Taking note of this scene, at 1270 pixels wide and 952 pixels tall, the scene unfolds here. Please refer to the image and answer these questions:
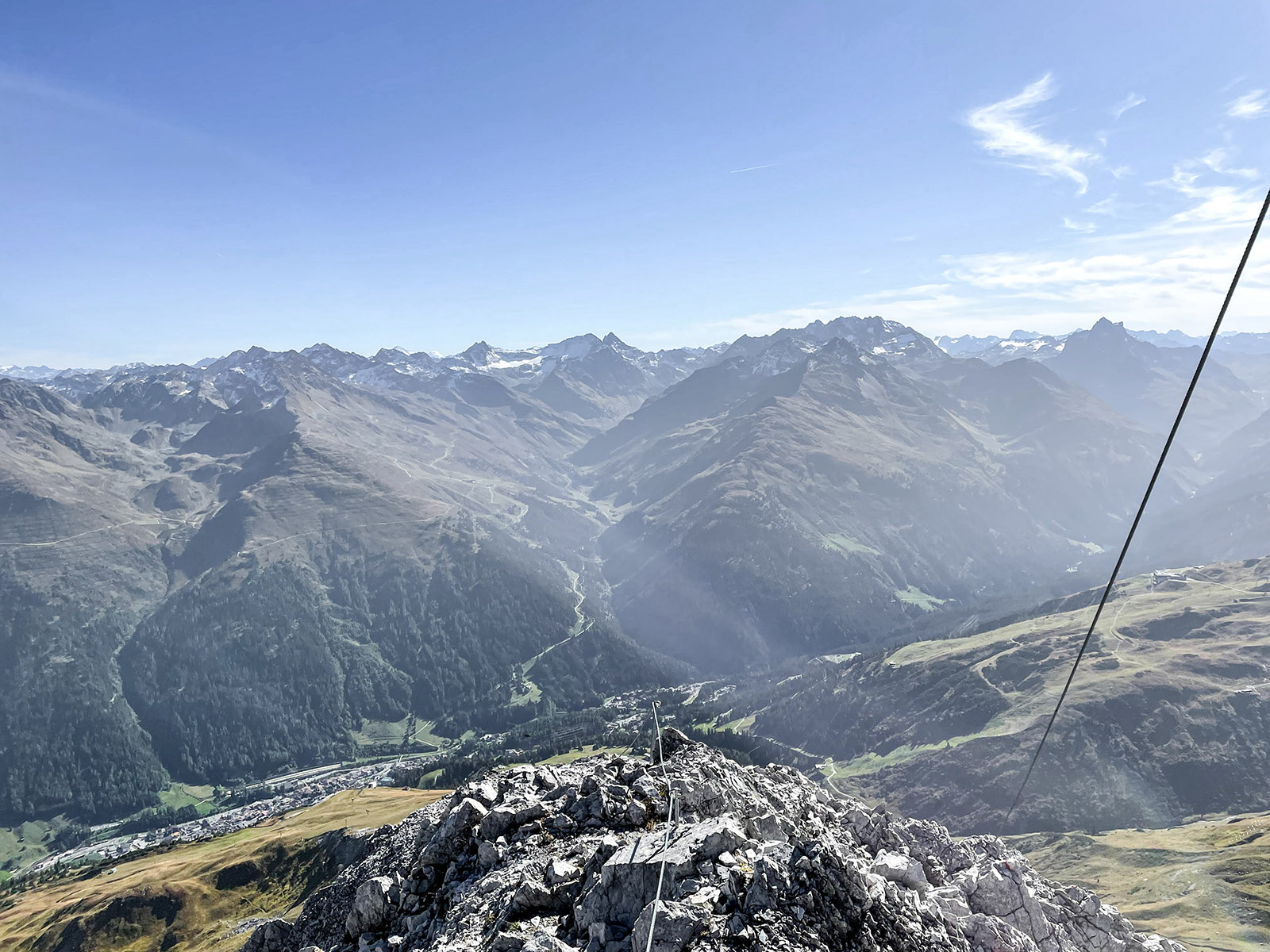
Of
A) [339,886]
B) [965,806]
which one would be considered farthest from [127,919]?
[965,806]

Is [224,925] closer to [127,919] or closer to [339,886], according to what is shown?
[127,919]

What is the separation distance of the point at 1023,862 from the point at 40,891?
220 metres

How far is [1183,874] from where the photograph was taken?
4257 inches

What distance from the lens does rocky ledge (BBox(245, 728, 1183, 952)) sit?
24516 mm

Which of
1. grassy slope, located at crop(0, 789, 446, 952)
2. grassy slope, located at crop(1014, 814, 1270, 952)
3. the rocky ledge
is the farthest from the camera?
grassy slope, located at crop(0, 789, 446, 952)

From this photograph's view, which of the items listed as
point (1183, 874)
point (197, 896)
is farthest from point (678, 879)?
point (1183, 874)

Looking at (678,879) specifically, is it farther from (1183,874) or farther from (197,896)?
(1183,874)

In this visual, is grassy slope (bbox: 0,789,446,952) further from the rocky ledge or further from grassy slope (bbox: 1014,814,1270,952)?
grassy slope (bbox: 1014,814,1270,952)

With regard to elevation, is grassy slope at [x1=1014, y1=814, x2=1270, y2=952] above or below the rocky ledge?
below

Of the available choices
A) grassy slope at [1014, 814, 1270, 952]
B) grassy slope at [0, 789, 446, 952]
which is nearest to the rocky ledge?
grassy slope at [1014, 814, 1270, 952]

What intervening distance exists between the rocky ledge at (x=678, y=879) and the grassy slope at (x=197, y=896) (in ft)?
255

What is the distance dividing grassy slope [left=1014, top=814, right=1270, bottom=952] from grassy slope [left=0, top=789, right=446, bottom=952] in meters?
115

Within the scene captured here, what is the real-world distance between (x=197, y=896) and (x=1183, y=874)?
165 metres

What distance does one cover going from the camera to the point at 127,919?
111 meters
